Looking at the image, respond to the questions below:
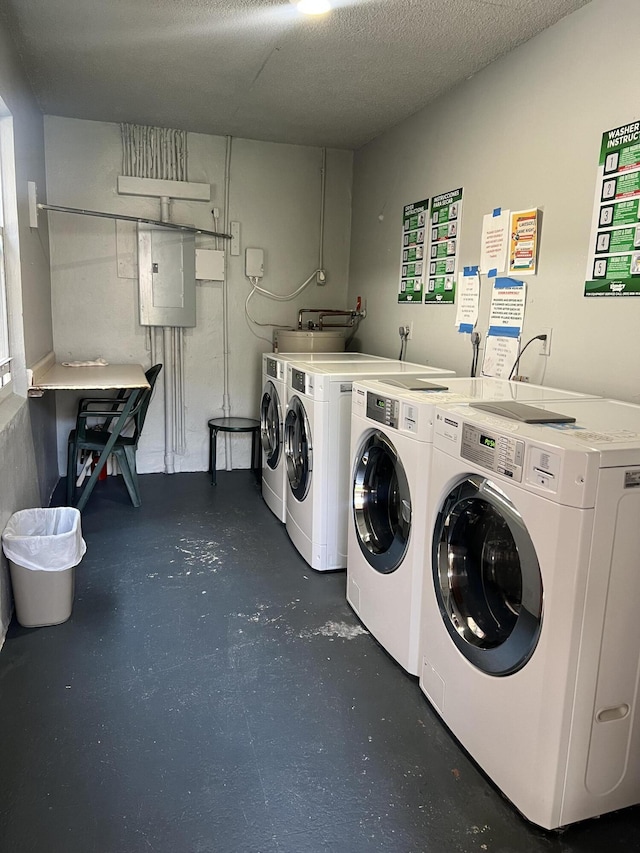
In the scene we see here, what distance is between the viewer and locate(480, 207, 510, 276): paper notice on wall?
2742mm

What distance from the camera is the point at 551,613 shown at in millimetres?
1370

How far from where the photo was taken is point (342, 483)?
2.83 metres

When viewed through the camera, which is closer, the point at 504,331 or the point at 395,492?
the point at 395,492

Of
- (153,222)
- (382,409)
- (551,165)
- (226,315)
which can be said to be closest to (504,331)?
A: (551,165)

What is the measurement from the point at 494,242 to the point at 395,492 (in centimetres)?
137

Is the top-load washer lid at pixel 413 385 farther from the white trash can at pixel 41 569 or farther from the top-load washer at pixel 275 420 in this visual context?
the white trash can at pixel 41 569

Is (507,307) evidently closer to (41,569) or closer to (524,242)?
(524,242)

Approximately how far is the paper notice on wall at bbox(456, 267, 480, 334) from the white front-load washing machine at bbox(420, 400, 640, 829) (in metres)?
1.39

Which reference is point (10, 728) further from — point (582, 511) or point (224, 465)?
point (224, 465)

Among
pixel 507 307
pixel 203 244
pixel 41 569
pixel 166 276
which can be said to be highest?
pixel 203 244

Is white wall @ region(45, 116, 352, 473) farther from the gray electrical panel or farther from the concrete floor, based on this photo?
the concrete floor

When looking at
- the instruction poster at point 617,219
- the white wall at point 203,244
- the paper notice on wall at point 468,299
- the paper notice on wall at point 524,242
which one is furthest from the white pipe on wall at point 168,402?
the instruction poster at point 617,219

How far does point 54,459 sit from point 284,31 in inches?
119

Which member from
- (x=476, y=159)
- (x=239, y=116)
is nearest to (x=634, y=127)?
(x=476, y=159)
